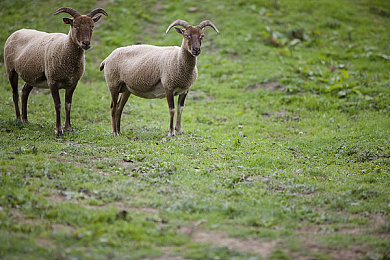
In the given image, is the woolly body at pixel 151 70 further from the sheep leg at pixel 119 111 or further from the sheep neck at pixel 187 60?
the sheep leg at pixel 119 111

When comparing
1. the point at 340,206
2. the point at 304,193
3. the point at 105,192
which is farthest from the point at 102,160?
the point at 340,206

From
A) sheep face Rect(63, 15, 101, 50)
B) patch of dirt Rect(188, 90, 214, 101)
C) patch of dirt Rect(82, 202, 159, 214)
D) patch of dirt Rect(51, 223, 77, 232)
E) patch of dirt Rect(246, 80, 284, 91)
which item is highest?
sheep face Rect(63, 15, 101, 50)

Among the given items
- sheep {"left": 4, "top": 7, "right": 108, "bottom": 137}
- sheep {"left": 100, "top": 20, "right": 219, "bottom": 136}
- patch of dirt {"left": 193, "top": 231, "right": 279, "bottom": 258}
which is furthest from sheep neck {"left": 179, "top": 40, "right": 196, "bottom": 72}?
patch of dirt {"left": 193, "top": 231, "right": 279, "bottom": 258}

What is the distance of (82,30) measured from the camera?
1079 centimetres

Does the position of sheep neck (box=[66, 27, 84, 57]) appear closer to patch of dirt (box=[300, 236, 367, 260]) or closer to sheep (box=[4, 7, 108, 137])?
sheep (box=[4, 7, 108, 137])

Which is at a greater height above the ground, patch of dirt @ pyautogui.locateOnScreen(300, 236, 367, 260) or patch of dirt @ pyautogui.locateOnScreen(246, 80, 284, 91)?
patch of dirt @ pyautogui.locateOnScreen(300, 236, 367, 260)

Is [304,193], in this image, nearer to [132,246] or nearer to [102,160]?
[132,246]

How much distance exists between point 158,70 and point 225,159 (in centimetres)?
388

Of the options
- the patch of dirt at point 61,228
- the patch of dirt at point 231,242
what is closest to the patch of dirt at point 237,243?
the patch of dirt at point 231,242

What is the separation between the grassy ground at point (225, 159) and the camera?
19.1 ft

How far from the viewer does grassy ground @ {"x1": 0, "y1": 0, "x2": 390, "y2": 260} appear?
229 inches

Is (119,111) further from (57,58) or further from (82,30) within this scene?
(82,30)

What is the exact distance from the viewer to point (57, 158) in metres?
8.85

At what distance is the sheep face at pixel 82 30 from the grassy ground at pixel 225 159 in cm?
264
